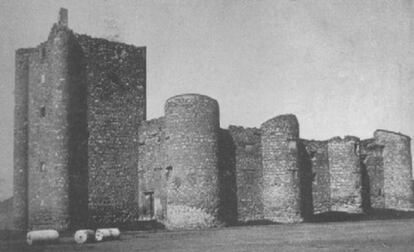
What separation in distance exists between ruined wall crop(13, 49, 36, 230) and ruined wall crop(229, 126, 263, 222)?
32.7 feet

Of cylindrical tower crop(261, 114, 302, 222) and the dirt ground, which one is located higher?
cylindrical tower crop(261, 114, 302, 222)

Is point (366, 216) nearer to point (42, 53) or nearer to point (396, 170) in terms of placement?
point (396, 170)

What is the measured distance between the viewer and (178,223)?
24.7 meters

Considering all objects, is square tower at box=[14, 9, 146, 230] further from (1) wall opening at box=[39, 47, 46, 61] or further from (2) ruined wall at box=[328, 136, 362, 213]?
(2) ruined wall at box=[328, 136, 362, 213]

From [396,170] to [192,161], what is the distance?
45.4 feet

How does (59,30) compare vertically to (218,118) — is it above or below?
above

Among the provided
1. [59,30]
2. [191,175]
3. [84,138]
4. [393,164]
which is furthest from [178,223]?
[393,164]

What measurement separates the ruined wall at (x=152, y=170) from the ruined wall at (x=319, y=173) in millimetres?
7832

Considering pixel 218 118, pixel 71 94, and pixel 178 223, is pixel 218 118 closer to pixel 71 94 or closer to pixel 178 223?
pixel 178 223

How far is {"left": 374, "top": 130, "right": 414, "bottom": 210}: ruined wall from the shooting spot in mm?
32562

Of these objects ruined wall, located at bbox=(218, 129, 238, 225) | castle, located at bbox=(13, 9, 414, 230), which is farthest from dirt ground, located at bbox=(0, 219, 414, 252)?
ruined wall, located at bbox=(218, 129, 238, 225)

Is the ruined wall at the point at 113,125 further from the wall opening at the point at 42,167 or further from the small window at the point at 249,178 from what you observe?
the small window at the point at 249,178

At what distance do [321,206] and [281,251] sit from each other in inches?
676

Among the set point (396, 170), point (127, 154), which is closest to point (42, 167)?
point (127, 154)
